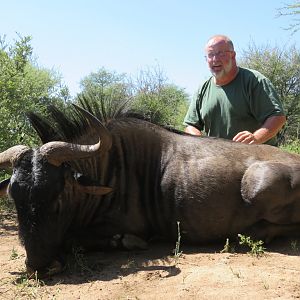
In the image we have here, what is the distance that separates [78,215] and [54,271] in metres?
0.77

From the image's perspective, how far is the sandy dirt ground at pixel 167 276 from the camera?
3.69m

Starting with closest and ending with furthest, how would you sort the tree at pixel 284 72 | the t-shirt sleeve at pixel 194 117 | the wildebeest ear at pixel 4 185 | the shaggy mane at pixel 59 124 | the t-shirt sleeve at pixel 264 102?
the wildebeest ear at pixel 4 185
the shaggy mane at pixel 59 124
the t-shirt sleeve at pixel 264 102
the t-shirt sleeve at pixel 194 117
the tree at pixel 284 72

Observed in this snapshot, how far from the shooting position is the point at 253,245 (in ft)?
15.6

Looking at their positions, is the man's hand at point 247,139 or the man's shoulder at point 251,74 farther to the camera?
the man's shoulder at point 251,74

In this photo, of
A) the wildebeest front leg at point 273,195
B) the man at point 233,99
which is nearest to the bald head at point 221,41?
the man at point 233,99

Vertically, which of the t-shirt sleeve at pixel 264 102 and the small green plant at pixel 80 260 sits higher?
the t-shirt sleeve at pixel 264 102

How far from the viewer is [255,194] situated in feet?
16.5

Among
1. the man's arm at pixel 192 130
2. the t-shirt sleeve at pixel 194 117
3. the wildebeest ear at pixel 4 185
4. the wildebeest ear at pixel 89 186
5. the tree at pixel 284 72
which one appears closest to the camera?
the wildebeest ear at pixel 89 186

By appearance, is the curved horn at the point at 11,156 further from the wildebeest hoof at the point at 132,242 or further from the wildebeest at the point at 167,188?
the wildebeest hoof at the point at 132,242

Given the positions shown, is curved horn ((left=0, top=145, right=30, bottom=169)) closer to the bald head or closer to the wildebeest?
the wildebeest

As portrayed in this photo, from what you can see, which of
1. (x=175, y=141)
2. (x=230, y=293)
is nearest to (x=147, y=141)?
(x=175, y=141)

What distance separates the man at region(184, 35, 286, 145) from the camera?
6.51 meters

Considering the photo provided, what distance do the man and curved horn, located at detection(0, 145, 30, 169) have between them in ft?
10.5

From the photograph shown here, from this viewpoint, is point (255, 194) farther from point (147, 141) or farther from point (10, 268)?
point (10, 268)
